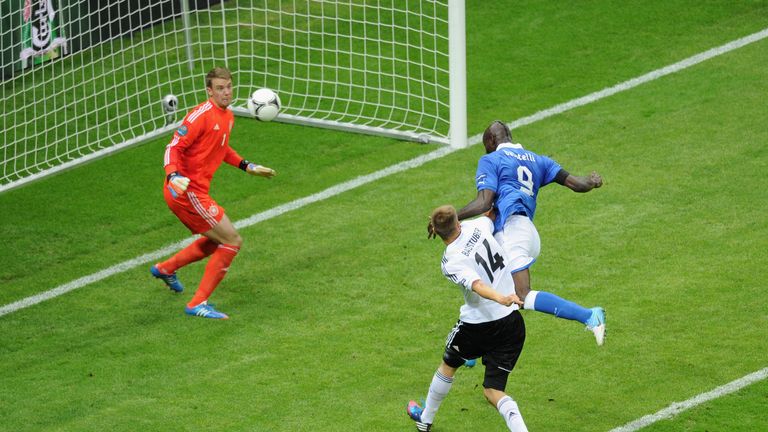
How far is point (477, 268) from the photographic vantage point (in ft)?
27.6

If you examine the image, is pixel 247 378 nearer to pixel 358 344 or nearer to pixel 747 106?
pixel 358 344

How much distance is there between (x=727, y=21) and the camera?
55.7 feet

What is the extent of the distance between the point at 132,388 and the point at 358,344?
1821mm

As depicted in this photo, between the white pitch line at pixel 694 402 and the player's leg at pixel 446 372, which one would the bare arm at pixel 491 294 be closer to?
the player's leg at pixel 446 372

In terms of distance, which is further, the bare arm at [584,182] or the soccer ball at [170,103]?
the soccer ball at [170,103]

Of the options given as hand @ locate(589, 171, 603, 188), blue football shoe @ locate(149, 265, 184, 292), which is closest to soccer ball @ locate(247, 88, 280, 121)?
blue football shoe @ locate(149, 265, 184, 292)

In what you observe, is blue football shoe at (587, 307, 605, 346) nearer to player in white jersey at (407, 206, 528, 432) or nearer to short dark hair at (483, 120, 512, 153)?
player in white jersey at (407, 206, 528, 432)

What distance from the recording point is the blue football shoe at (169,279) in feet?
38.1

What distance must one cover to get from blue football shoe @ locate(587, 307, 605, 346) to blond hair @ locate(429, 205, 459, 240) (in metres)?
1.14

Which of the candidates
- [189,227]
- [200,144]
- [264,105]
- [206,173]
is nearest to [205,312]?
[189,227]

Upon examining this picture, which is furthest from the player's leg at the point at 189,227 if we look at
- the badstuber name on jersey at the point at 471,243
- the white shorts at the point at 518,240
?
the badstuber name on jersey at the point at 471,243

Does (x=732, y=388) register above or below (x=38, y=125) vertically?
above

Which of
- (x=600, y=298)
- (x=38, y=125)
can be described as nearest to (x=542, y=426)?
(x=600, y=298)

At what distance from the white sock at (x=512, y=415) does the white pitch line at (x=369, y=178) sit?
5016 millimetres
